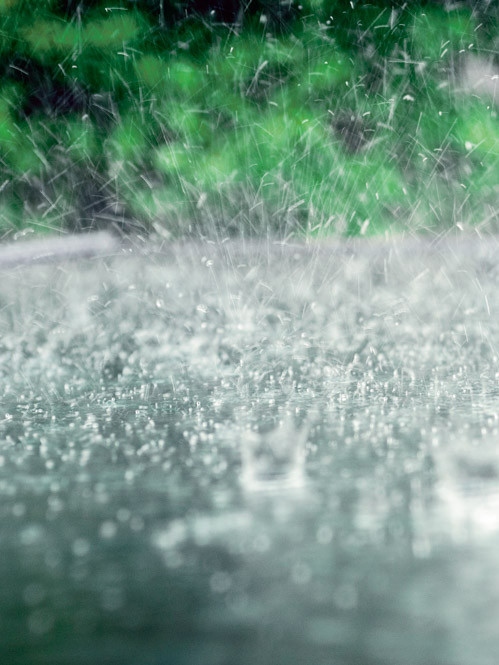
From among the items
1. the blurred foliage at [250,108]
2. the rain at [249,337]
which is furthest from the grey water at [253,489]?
the blurred foliage at [250,108]

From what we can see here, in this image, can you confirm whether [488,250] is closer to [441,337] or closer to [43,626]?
[441,337]

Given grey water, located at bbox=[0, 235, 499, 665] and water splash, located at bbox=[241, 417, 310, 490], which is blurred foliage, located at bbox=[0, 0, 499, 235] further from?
water splash, located at bbox=[241, 417, 310, 490]

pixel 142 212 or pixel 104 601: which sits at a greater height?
pixel 104 601

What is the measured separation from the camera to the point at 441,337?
376cm

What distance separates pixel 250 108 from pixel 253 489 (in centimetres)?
508

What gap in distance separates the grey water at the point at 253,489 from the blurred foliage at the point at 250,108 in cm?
239

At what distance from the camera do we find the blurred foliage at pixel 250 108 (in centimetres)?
673

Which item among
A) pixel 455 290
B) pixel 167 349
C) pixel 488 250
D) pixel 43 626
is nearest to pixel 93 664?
pixel 43 626

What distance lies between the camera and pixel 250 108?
22.2 feet

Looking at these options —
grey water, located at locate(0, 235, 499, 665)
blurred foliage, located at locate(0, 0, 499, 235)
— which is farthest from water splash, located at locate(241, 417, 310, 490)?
blurred foliage, located at locate(0, 0, 499, 235)

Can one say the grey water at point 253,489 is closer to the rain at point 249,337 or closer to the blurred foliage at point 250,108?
the rain at point 249,337

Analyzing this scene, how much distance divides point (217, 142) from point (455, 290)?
2.13 metres

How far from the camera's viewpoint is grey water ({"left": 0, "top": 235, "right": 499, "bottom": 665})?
131 cm

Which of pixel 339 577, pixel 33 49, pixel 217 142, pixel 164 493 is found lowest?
pixel 217 142
